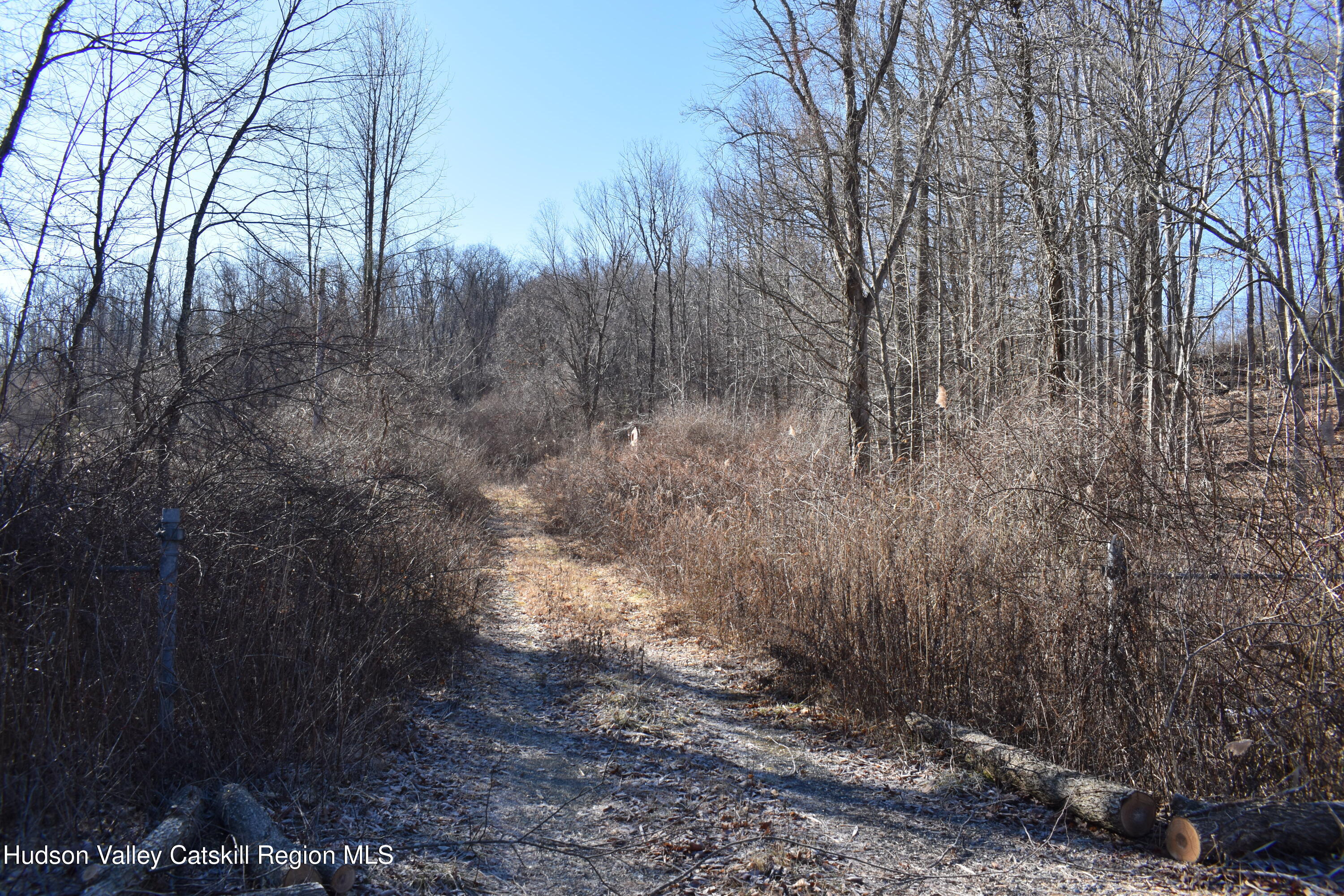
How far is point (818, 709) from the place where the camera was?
5.75 m

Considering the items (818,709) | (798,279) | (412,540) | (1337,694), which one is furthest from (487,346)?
(1337,694)

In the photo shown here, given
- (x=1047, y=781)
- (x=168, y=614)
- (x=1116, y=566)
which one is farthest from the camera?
(x=1116, y=566)

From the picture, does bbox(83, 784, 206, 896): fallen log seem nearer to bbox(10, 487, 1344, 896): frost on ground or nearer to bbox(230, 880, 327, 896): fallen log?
bbox(10, 487, 1344, 896): frost on ground

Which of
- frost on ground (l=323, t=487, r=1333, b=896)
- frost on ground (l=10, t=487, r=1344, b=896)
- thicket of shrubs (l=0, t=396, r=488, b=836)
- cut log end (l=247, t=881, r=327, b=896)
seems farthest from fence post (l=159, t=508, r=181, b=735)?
cut log end (l=247, t=881, r=327, b=896)

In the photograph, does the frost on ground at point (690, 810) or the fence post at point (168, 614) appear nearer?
the frost on ground at point (690, 810)

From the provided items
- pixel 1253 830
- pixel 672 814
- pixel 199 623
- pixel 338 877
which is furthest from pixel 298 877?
pixel 1253 830

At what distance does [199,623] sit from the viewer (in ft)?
13.5

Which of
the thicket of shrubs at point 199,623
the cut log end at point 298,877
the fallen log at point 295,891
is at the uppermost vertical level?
the thicket of shrubs at point 199,623

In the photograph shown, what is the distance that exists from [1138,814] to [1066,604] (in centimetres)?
140

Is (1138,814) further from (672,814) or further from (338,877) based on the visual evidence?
(338,877)

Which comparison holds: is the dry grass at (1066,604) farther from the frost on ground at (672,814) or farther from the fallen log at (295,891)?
the fallen log at (295,891)

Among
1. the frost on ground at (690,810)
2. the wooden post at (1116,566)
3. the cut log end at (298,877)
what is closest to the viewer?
the cut log end at (298,877)

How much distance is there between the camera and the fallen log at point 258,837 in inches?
114

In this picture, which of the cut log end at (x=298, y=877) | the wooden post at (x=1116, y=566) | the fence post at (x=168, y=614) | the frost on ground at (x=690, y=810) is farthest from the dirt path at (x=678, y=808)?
the wooden post at (x=1116, y=566)
